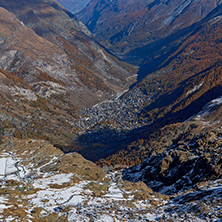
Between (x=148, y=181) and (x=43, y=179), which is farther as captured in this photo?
(x=148, y=181)

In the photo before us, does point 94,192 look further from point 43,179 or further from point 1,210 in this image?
point 1,210

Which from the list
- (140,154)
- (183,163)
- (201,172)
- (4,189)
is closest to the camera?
(4,189)

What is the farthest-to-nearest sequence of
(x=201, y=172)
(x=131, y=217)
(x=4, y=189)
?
1. (x=201, y=172)
2. (x=4, y=189)
3. (x=131, y=217)

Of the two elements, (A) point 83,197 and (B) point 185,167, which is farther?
(B) point 185,167

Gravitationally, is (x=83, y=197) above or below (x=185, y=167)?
below

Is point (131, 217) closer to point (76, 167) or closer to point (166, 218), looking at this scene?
point (166, 218)

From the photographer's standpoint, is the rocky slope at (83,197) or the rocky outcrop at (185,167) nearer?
the rocky slope at (83,197)

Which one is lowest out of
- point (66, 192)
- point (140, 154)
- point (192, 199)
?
point (140, 154)

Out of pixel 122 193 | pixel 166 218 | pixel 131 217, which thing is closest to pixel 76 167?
pixel 122 193

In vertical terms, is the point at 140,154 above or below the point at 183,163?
below

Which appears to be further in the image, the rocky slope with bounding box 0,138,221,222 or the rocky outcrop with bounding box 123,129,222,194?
the rocky outcrop with bounding box 123,129,222,194
